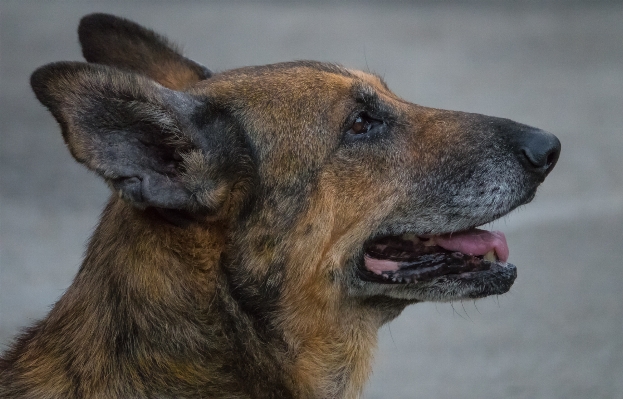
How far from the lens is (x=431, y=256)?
13.2 ft

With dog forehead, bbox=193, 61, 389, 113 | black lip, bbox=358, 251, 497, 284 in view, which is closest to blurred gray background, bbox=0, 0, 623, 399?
black lip, bbox=358, 251, 497, 284

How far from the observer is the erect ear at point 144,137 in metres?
3.38

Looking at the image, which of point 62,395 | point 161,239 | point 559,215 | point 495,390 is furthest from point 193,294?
point 559,215

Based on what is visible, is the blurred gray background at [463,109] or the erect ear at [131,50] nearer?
the erect ear at [131,50]

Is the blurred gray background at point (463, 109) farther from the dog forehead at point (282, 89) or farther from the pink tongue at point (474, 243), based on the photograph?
the dog forehead at point (282, 89)

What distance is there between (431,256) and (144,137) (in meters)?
1.35

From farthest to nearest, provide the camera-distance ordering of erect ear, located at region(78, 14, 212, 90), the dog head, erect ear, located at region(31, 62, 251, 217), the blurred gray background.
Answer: the blurred gray background
erect ear, located at region(78, 14, 212, 90)
the dog head
erect ear, located at region(31, 62, 251, 217)

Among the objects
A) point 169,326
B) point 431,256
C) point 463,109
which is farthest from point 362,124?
point 463,109

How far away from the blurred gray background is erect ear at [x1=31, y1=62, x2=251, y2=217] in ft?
3.93

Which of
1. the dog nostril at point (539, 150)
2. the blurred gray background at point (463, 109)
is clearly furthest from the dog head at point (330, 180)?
the blurred gray background at point (463, 109)

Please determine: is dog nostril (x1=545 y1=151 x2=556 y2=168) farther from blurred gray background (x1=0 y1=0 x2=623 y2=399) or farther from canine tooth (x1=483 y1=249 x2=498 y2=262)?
blurred gray background (x1=0 y1=0 x2=623 y2=399)

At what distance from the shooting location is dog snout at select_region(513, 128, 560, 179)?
13.0ft

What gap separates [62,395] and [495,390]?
357 cm

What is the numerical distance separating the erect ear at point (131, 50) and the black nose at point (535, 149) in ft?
5.54
